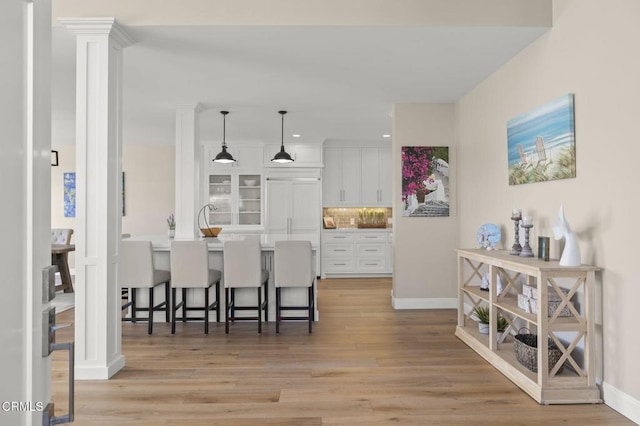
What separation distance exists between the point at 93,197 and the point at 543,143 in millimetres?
3399

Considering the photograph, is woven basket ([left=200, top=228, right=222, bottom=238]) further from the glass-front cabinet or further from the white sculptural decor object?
the white sculptural decor object

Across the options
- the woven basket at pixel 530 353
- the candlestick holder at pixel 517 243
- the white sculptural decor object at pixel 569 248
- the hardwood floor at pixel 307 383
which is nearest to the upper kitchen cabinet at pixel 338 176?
the hardwood floor at pixel 307 383

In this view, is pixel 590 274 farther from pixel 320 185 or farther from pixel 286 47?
pixel 320 185

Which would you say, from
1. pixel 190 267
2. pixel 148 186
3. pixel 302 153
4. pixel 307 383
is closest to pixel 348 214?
pixel 302 153

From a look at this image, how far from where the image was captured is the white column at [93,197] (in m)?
3.06

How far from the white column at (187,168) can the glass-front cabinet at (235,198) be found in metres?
2.33

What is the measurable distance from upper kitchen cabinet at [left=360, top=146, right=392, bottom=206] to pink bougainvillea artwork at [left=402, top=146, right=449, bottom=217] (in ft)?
8.83

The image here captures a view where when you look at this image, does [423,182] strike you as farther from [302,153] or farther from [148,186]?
[148,186]

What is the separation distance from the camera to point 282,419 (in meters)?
2.51

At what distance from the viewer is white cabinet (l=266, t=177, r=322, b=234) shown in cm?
778

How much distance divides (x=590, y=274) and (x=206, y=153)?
6.51 metres

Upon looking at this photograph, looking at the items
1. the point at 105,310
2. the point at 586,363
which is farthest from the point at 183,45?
the point at 586,363

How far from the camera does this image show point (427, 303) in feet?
17.4

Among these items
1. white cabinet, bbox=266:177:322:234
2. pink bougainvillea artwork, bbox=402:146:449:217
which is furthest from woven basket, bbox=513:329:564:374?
white cabinet, bbox=266:177:322:234
